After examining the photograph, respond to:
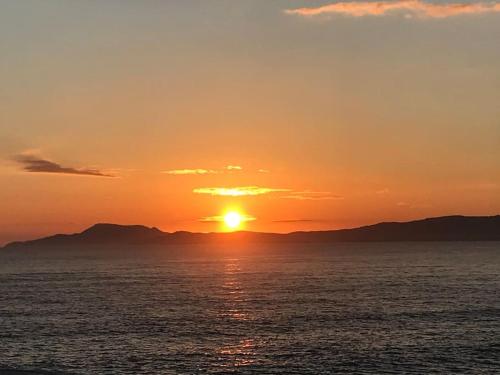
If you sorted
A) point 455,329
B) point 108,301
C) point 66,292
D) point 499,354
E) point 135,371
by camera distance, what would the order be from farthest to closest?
point 66,292 → point 108,301 → point 455,329 → point 499,354 → point 135,371

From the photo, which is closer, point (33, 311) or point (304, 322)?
point (304, 322)

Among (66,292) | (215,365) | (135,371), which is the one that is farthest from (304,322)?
(66,292)

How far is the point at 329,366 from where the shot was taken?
62281 mm

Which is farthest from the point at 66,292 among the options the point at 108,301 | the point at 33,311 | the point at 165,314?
the point at 165,314

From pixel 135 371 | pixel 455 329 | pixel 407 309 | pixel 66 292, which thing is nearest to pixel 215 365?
pixel 135 371

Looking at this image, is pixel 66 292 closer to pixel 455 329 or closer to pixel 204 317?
pixel 204 317

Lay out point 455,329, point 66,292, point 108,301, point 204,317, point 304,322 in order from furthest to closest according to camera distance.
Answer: point 66,292
point 108,301
point 204,317
point 304,322
point 455,329

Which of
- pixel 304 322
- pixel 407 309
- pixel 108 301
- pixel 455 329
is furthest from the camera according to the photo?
pixel 108 301

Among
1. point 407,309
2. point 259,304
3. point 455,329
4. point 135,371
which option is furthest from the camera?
point 259,304

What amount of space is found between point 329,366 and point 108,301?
67.2 metres

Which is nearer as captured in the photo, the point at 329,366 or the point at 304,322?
the point at 329,366

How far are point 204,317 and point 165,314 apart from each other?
715 cm

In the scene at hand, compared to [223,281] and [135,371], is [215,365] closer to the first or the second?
[135,371]

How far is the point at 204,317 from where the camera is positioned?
96.4m
